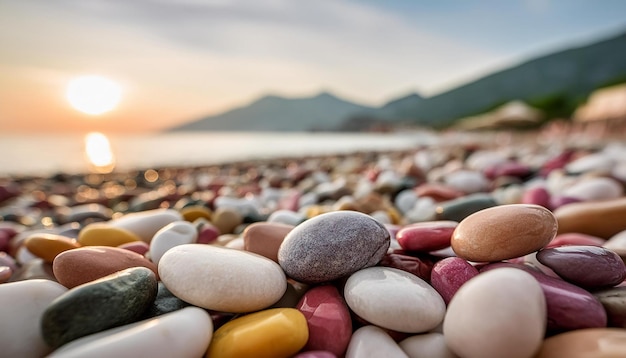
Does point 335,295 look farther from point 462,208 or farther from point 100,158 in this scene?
point 100,158

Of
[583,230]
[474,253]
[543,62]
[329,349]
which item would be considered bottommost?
[583,230]

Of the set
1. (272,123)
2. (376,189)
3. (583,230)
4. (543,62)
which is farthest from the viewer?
(543,62)

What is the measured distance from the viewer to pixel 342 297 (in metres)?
0.98

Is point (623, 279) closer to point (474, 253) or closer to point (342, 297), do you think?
point (474, 253)

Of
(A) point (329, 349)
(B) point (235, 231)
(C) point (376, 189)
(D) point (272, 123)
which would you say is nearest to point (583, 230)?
(C) point (376, 189)

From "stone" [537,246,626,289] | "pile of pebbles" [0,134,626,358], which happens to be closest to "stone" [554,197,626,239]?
"pile of pebbles" [0,134,626,358]

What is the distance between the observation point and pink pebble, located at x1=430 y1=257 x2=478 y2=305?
91 cm

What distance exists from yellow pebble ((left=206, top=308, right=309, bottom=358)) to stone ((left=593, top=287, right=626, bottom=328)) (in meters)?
0.67

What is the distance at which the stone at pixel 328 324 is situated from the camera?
0.85 metres

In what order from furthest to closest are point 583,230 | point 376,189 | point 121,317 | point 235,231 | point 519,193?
point 376,189 < point 519,193 < point 235,231 < point 583,230 < point 121,317

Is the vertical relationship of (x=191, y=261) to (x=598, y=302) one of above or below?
above

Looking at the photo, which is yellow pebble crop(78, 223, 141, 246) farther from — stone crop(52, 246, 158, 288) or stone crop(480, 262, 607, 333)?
stone crop(480, 262, 607, 333)

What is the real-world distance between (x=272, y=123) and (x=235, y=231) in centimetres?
5763

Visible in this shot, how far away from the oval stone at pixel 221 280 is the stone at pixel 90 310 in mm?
102
